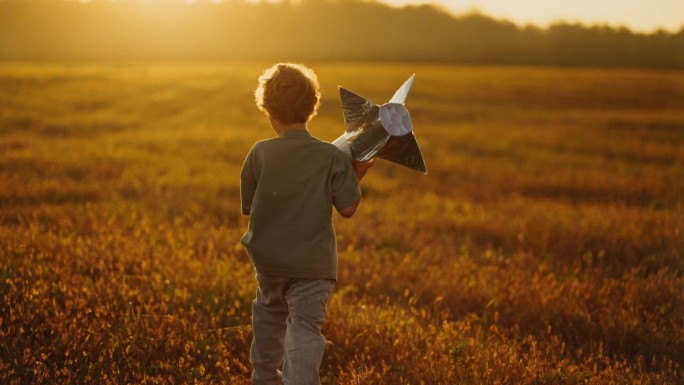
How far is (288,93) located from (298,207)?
58 centimetres

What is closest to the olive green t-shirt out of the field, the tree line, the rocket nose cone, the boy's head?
the boy's head

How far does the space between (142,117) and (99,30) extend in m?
67.3

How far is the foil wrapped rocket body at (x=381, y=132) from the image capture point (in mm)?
3453

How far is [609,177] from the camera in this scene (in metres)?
13.4

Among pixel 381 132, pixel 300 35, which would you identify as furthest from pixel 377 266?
pixel 300 35

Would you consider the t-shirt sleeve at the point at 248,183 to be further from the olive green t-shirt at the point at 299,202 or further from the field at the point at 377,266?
the field at the point at 377,266

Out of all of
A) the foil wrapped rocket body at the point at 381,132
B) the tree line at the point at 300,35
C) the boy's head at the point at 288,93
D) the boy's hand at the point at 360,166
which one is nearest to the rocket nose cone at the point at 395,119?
the foil wrapped rocket body at the point at 381,132

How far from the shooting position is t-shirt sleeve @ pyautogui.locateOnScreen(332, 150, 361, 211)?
11.7ft

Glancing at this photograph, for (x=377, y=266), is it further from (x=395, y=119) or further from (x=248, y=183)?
(x=395, y=119)

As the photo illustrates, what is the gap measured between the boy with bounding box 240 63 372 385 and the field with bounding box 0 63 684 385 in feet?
2.05

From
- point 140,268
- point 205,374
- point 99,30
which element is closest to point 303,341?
point 205,374

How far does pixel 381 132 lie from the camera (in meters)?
3.50

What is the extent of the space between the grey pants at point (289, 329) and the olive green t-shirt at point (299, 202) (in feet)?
0.37

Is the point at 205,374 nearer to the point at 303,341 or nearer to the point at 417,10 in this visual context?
the point at 303,341
